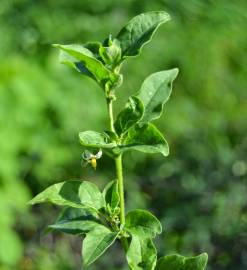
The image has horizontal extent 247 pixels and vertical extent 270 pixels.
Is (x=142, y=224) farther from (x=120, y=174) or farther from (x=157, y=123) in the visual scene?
(x=157, y=123)

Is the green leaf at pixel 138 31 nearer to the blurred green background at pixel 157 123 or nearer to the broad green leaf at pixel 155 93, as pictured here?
the broad green leaf at pixel 155 93

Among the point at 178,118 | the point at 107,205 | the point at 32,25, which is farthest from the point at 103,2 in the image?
the point at 107,205

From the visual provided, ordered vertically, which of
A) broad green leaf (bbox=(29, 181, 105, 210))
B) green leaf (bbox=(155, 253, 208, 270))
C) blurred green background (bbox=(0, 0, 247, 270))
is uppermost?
broad green leaf (bbox=(29, 181, 105, 210))

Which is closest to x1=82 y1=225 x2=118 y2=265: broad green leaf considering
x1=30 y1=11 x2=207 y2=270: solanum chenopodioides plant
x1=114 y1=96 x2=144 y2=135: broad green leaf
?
x1=30 y1=11 x2=207 y2=270: solanum chenopodioides plant

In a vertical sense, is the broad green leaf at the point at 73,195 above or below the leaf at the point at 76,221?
above

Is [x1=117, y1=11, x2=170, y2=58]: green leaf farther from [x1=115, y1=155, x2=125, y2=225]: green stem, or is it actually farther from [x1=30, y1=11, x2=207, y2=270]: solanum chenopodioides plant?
[x1=115, y1=155, x2=125, y2=225]: green stem

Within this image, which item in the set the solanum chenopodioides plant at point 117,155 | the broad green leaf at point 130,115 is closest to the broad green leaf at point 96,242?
the solanum chenopodioides plant at point 117,155

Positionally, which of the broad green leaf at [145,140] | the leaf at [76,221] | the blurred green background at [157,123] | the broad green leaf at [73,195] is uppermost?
the broad green leaf at [145,140]
